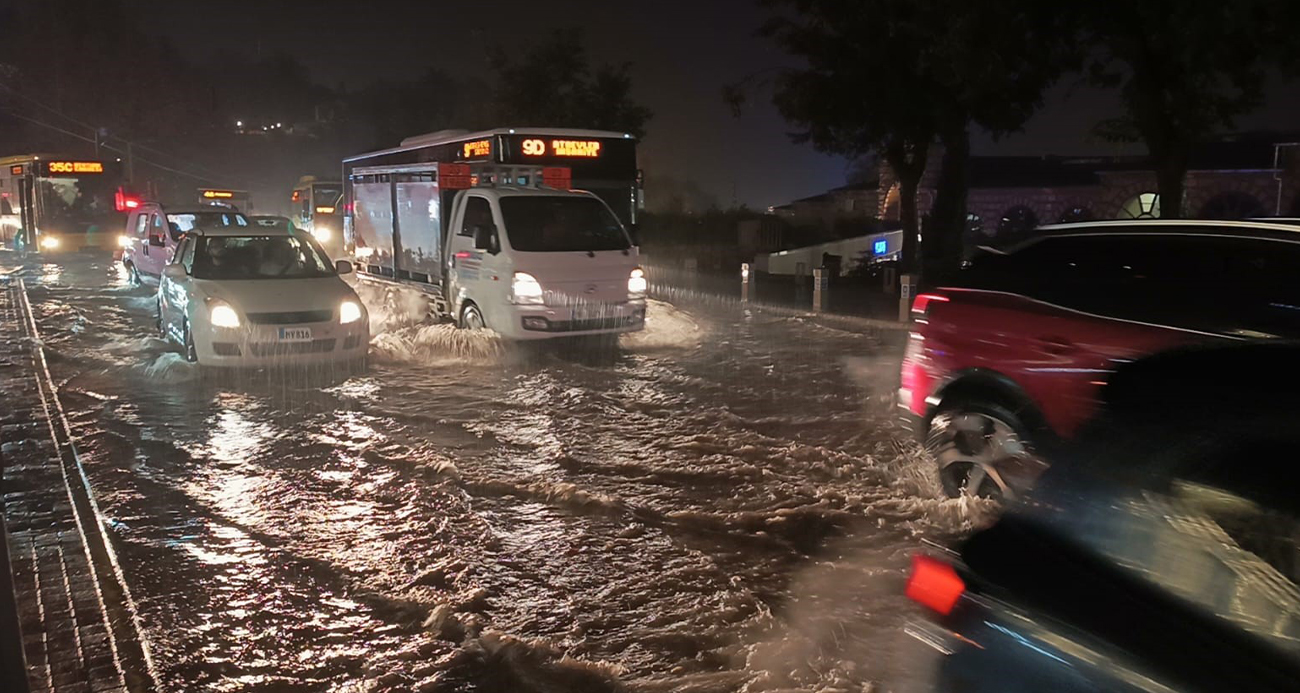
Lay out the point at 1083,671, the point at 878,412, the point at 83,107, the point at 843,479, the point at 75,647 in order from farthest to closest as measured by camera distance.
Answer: the point at 83,107
the point at 878,412
the point at 843,479
the point at 75,647
the point at 1083,671

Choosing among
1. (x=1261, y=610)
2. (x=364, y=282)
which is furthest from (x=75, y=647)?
(x=364, y=282)

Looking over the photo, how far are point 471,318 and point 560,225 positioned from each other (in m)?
1.69

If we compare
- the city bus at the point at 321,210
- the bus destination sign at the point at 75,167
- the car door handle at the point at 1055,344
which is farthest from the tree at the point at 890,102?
the bus destination sign at the point at 75,167

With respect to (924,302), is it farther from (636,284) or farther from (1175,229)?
(636,284)

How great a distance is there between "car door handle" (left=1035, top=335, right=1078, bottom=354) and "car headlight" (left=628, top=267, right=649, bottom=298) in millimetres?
7712

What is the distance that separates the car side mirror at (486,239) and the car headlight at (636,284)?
171 centimetres

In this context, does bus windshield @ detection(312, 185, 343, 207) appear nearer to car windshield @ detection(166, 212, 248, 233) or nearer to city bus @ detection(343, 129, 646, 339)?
car windshield @ detection(166, 212, 248, 233)

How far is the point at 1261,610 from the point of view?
6.86ft

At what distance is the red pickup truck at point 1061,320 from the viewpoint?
15.5ft

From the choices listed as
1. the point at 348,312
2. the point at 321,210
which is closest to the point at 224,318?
the point at 348,312

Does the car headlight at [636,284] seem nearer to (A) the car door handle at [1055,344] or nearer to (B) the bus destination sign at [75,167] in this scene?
(A) the car door handle at [1055,344]

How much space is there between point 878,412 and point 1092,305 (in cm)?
429

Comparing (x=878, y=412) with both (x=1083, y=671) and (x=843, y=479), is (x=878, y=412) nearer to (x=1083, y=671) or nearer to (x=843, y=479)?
(x=843, y=479)

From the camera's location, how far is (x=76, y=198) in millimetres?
30938
